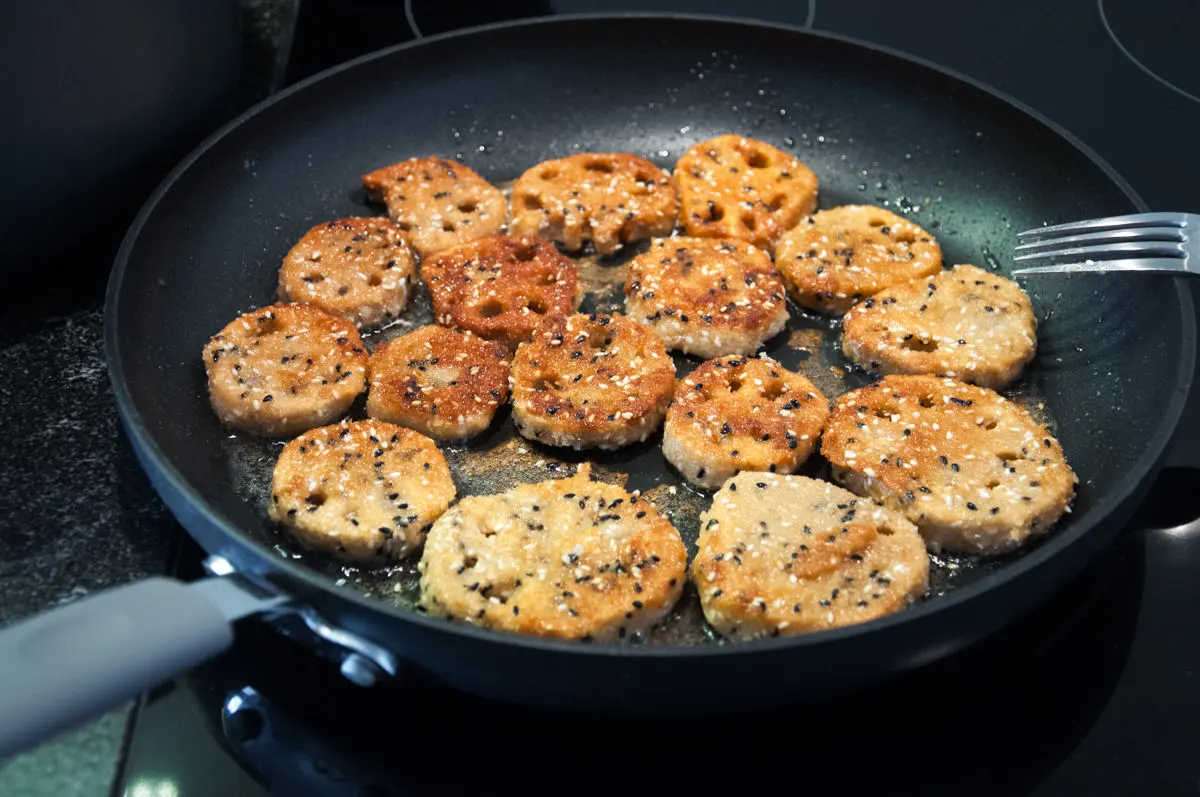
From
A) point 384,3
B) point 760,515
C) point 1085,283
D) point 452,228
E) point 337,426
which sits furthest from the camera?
point 384,3

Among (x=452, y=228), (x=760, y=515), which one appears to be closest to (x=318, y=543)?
(x=760, y=515)

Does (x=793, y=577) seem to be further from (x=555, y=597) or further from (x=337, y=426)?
(x=337, y=426)

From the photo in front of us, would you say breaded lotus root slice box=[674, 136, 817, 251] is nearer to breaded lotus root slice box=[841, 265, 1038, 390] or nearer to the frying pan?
the frying pan

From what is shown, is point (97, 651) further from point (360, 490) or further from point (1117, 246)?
point (1117, 246)

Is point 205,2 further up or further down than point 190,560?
further up

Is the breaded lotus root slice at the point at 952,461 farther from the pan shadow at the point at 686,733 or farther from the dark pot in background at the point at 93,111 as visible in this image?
the dark pot in background at the point at 93,111

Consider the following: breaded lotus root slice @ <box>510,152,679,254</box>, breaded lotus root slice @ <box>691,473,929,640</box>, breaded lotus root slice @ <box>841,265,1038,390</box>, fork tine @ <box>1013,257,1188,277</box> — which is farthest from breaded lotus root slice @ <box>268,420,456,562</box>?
fork tine @ <box>1013,257,1188,277</box>
